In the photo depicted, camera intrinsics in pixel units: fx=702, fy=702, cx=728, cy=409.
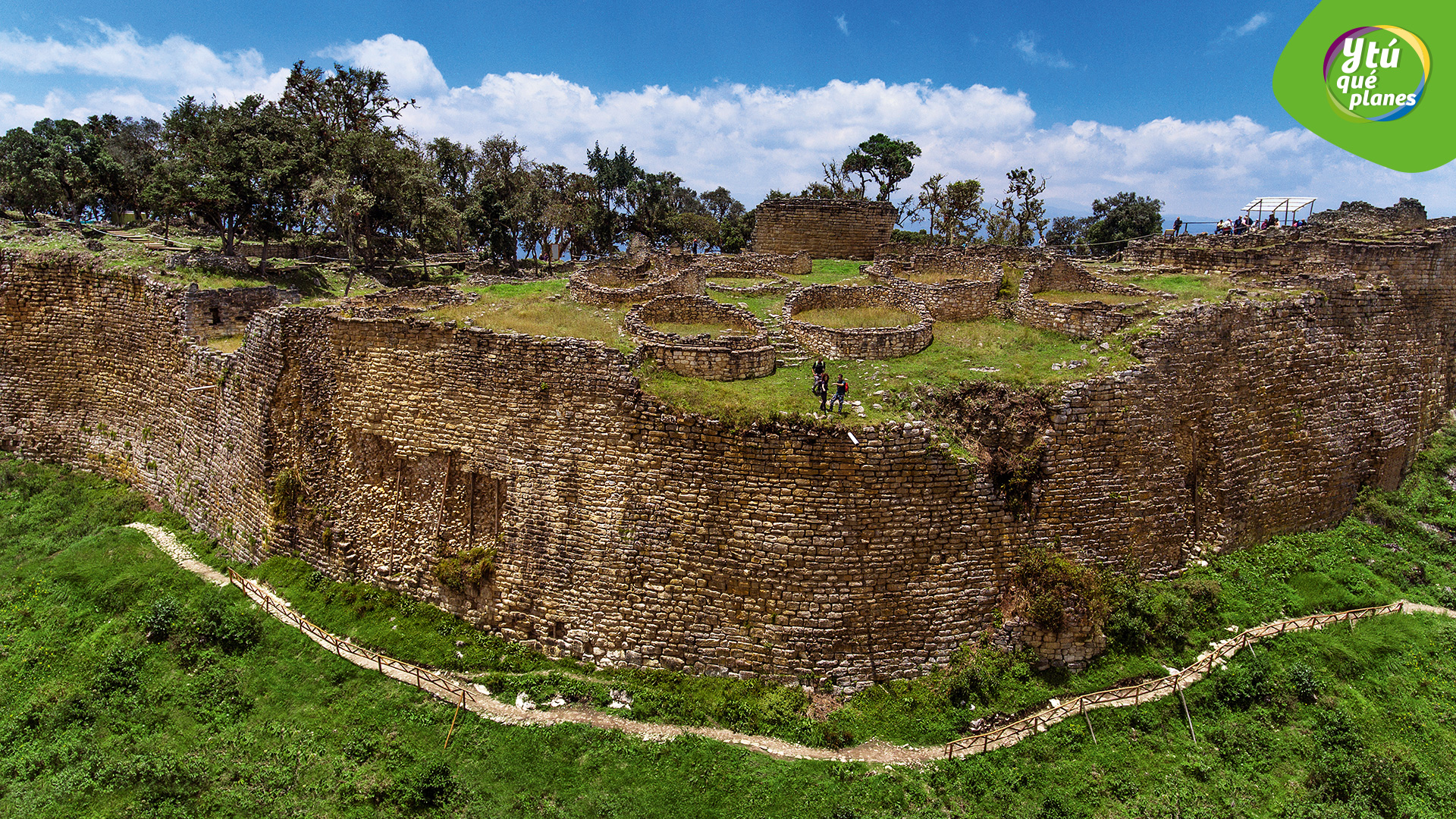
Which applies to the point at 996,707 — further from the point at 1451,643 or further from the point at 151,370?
the point at 151,370

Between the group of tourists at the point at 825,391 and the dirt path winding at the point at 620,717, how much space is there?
197 inches

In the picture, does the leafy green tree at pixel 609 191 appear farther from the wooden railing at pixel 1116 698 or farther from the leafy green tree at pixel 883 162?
the wooden railing at pixel 1116 698

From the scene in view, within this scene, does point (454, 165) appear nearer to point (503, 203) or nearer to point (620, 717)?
point (503, 203)

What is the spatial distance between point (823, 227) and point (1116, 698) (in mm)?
19194

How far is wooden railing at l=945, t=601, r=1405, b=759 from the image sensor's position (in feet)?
33.2

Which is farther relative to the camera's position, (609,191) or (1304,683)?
(609,191)

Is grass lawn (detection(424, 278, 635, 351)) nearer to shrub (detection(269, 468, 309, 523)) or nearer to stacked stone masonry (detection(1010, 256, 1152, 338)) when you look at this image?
shrub (detection(269, 468, 309, 523))

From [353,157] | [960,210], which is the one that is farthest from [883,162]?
[353,157]

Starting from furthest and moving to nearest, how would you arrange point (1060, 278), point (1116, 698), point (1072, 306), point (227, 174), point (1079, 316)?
point (227, 174) < point (1060, 278) < point (1072, 306) < point (1079, 316) < point (1116, 698)

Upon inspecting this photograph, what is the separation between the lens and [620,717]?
419 inches

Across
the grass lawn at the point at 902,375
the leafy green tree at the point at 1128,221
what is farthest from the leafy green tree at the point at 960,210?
the grass lawn at the point at 902,375

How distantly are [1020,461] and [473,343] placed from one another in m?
9.28

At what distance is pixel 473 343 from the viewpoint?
12148mm

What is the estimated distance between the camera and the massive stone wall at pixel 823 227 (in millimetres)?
25938
